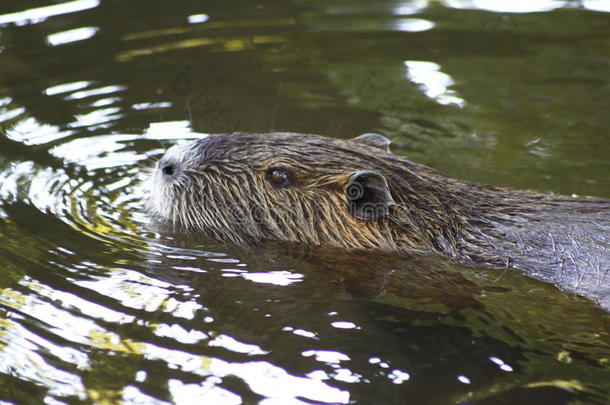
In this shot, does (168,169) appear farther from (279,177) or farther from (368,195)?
(368,195)

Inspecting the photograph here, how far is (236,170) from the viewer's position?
556cm

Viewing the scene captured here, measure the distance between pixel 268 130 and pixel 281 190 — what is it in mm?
1965

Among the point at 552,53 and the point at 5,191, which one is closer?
Answer: the point at 5,191

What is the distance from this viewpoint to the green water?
4137mm

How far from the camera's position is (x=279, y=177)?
5441 mm

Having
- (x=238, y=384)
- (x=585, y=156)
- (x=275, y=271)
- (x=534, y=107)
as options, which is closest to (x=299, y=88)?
(x=534, y=107)

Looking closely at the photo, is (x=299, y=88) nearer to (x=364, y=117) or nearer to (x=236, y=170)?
(x=364, y=117)

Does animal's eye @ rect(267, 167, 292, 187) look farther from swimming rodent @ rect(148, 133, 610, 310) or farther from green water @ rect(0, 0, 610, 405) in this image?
green water @ rect(0, 0, 610, 405)

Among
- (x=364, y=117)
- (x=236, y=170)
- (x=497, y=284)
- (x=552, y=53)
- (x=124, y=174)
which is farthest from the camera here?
(x=552, y=53)

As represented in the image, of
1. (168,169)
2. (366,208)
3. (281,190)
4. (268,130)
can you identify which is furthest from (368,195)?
(268,130)

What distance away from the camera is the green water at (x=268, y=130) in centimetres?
414

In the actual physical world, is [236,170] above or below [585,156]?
above

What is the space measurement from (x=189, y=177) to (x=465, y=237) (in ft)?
5.84

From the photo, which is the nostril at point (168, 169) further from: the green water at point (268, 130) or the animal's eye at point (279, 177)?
the animal's eye at point (279, 177)
